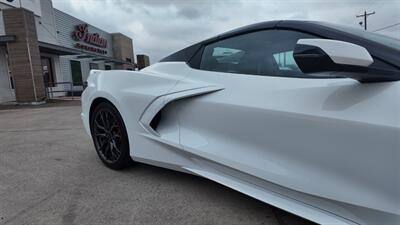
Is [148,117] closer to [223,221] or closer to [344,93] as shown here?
[223,221]

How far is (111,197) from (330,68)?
78.7 inches

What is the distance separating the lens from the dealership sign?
72.9 ft

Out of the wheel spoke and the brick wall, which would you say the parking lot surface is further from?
the brick wall

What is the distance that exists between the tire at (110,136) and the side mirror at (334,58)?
1974 millimetres

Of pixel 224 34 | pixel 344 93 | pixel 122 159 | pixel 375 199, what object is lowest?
pixel 122 159

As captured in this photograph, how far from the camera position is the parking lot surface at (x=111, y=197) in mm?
2258

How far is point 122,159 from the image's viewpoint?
10.3 ft

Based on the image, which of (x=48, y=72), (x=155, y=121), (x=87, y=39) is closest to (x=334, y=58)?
(x=155, y=121)

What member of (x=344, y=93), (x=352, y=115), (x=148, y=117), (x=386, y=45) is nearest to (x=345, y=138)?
(x=352, y=115)

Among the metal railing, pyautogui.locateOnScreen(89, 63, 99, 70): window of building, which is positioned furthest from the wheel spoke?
pyautogui.locateOnScreen(89, 63, 99, 70): window of building

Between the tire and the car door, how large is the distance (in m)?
0.83

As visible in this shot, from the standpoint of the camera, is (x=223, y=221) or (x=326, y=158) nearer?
(x=326, y=158)

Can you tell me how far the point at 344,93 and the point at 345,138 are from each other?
9.3 inches

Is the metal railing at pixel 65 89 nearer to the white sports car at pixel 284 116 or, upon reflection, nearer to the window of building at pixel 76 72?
the window of building at pixel 76 72
